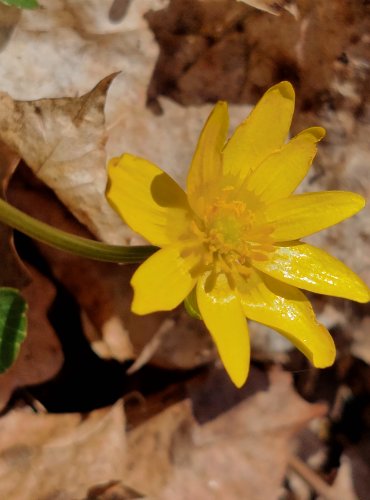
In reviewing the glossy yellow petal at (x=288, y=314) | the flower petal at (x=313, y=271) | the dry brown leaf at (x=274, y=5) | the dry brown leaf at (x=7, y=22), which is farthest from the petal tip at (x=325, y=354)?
the dry brown leaf at (x=7, y=22)

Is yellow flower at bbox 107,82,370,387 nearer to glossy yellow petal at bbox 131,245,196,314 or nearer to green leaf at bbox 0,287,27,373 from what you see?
glossy yellow petal at bbox 131,245,196,314

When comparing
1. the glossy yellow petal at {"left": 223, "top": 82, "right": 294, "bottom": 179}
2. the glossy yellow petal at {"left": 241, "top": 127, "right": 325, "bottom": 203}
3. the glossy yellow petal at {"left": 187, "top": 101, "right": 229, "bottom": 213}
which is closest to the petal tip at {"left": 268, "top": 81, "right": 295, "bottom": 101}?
the glossy yellow petal at {"left": 223, "top": 82, "right": 294, "bottom": 179}

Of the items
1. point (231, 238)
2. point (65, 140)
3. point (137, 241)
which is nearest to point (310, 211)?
point (231, 238)

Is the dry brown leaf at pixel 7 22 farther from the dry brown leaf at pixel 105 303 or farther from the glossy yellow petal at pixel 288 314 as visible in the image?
the glossy yellow petal at pixel 288 314

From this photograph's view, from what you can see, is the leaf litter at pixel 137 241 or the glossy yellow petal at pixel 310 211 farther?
the leaf litter at pixel 137 241

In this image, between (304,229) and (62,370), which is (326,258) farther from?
(62,370)

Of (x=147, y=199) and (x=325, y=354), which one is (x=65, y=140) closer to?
(x=147, y=199)
